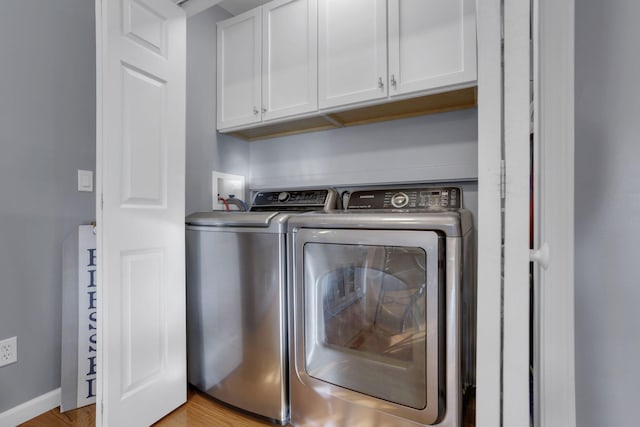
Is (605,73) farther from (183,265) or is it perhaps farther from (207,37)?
(207,37)

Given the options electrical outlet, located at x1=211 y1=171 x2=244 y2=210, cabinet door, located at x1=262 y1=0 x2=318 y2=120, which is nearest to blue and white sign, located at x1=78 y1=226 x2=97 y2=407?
electrical outlet, located at x1=211 y1=171 x2=244 y2=210

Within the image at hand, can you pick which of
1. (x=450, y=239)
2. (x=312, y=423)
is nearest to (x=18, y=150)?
(x=312, y=423)

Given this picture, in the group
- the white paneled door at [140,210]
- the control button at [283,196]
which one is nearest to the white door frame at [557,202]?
the white paneled door at [140,210]

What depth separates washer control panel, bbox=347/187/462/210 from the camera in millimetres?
1723

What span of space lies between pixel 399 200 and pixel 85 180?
1.80 metres

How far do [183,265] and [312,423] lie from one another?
1.00 m

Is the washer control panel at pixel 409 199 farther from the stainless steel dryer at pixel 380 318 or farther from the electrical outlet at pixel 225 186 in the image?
the electrical outlet at pixel 225 186

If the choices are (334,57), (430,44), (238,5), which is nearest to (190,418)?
(334,57)

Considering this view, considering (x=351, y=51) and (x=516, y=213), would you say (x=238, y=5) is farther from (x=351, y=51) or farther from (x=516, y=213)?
(x=516, y=213)

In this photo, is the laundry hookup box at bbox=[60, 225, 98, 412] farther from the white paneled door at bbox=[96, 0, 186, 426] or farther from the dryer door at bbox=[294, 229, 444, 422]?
the dryer door at bbox=[294, 229, 444, 422]

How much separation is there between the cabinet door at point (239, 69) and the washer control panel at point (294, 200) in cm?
54

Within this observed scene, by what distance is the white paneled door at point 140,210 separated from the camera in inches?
49.1

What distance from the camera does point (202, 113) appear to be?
6.86ft

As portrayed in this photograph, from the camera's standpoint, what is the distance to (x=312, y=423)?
132 centimetres
